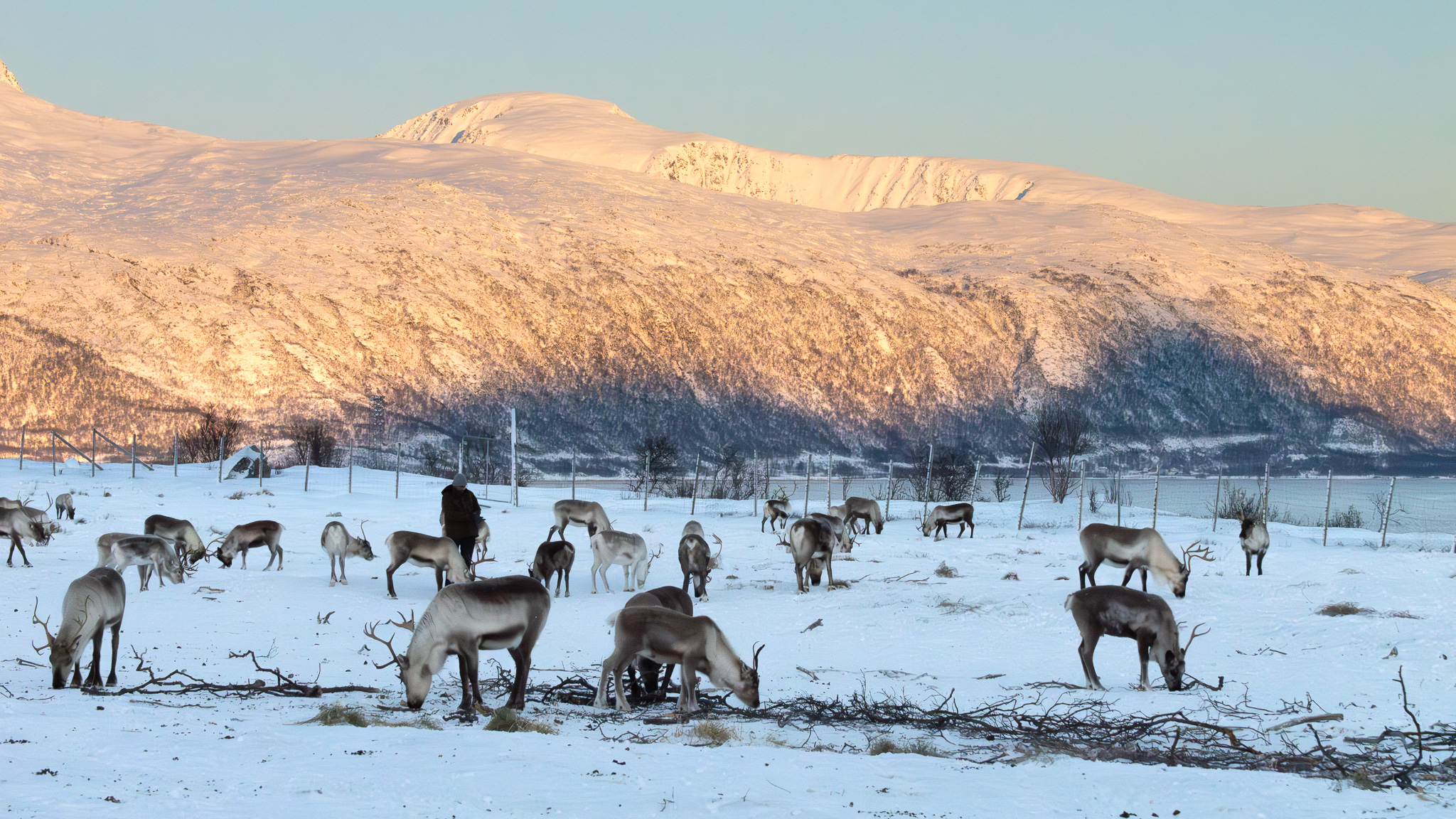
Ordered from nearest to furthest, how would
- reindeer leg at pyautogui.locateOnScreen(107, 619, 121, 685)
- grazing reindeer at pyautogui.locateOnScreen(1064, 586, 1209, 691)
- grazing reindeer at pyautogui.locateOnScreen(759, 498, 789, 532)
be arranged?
reindeer leg at pyautogui.locateOnScreen(107, 619, 121, 685), grazing reindeer at pyautogui.locateOnScreen(1064, 586, 1209, 691), grazing reindeer at pyautogui.locateOnScreen(759, 498, 789, 532)

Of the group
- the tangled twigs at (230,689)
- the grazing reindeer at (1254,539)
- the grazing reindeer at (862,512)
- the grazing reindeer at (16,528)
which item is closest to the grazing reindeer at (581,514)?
the grazing reindeer at (862,512)

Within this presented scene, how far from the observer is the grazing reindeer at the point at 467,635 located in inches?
344

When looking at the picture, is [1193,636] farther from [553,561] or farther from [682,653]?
[553,561]

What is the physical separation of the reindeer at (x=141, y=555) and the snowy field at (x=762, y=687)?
539mm

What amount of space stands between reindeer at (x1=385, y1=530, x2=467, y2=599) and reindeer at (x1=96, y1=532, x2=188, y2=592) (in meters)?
3.22

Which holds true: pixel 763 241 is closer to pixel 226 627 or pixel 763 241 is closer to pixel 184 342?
pixel 184 342

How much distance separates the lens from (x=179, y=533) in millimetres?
19625

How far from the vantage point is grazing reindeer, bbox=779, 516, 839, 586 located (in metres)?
18.7

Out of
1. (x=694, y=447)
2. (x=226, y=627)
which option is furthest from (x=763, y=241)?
(x=226, y=627)

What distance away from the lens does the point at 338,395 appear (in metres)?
81.2

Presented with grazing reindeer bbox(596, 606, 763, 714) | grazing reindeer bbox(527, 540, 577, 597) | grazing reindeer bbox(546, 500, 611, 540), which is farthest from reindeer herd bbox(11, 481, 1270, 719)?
grazing reindeer bbox(546, 500, 611, 540)

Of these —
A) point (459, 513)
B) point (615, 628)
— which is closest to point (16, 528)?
point (459, 513)

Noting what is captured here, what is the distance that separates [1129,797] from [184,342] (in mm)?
86160

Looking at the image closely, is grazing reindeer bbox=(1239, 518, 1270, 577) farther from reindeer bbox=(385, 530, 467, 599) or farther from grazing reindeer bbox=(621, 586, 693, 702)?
reindeer bbox=(385, 530, 467, 599)
